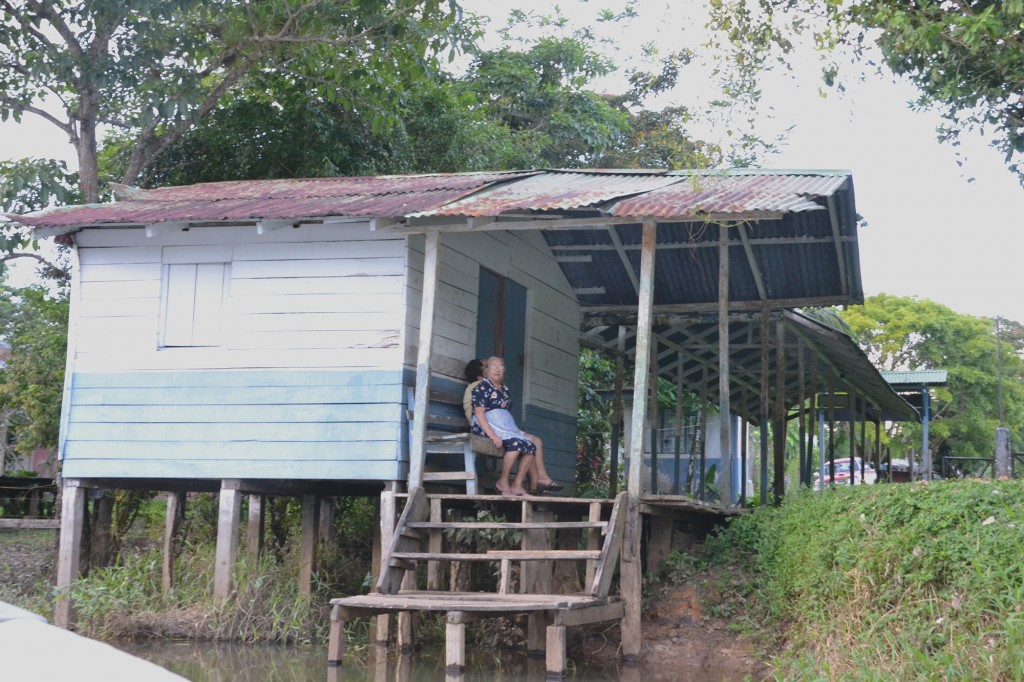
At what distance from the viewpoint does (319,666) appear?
8.83 meters

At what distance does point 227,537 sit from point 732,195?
5546 mm

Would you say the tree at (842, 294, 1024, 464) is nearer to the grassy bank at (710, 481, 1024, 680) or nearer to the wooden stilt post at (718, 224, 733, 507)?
the wooden stilt post at (718, 224, 733, 507)

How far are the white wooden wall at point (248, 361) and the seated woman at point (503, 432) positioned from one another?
2.77 ft

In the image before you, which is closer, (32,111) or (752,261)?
(752,261)

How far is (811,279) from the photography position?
40.6 ft

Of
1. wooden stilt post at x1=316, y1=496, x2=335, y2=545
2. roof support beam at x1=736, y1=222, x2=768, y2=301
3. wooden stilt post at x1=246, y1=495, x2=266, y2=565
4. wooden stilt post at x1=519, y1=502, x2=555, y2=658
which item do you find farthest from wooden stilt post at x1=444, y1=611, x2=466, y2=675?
roof support beam at x1=736, y1=222, x2=768, y2=301

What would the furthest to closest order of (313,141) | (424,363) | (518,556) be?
(313,141) < (424,363) < (518,556)

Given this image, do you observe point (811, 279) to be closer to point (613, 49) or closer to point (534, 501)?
point (534, 501)

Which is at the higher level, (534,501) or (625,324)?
(625,324)

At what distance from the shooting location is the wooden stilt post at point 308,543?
11.1 metres

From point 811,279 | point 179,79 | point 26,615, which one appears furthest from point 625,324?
point 26,615

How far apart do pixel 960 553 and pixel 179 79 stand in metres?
13.2

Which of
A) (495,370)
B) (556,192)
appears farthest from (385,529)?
(556,192)

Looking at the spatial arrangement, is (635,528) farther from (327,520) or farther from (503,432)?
(327,520)
